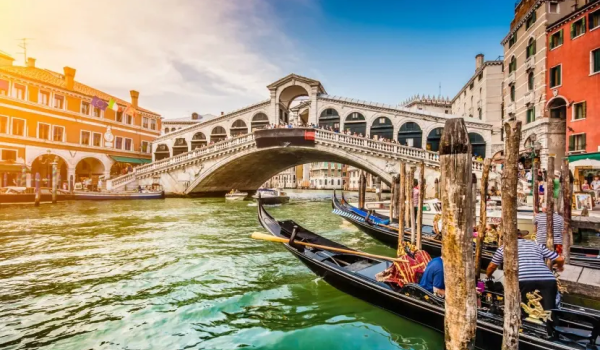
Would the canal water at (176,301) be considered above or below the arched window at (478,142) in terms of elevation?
below

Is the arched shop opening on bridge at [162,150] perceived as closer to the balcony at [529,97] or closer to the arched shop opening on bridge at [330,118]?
the arched shop opening on bridge at [330,118]

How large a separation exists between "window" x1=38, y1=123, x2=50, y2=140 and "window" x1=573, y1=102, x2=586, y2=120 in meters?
26.4

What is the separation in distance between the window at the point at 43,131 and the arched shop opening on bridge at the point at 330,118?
1664 centimetres

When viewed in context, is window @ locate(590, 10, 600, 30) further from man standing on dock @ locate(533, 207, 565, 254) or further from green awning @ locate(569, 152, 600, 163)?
man standing on dock @ locate(533, 207, 565, 254)

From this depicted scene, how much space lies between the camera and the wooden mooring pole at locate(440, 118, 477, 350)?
8.55 ft

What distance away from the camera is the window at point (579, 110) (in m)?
12.2

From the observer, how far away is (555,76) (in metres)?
13.3

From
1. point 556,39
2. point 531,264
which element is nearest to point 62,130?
point 531,264

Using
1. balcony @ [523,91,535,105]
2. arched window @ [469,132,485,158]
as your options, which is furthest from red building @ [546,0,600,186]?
arched window @ [469,132,485,158]

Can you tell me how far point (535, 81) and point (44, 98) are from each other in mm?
25735

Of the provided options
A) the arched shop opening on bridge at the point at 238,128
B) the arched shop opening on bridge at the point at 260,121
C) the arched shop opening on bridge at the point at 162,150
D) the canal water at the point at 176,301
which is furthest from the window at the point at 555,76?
the arched shop opening on bridge at the point at 162,150

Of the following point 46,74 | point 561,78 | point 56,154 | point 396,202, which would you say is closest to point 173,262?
point 396,202

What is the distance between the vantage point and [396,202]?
34.7ft

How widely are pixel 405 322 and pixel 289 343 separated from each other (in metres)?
1.31
